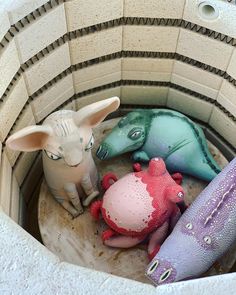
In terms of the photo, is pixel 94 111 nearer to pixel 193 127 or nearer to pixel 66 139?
pixel 66 139

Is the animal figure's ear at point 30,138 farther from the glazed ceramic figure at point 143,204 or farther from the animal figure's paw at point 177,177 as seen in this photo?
the animal figure's paw at point 177,177

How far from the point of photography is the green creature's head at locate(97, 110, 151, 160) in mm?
778

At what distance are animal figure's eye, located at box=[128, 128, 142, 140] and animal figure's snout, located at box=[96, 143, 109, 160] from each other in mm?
44

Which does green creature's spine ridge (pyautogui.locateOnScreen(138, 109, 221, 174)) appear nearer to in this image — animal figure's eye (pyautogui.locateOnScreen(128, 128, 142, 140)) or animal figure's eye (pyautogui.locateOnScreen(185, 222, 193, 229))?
animal figure's eye (pyautogui.locateOnScreen(128, 128, 142, 140))

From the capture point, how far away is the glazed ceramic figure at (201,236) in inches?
25.5

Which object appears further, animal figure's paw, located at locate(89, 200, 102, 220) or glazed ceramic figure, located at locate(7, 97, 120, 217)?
animal figure's paw, located at locate(89, 200, 102, 220)

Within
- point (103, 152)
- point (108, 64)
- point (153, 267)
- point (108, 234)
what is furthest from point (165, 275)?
point (108, 64)

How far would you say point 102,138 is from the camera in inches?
34.7

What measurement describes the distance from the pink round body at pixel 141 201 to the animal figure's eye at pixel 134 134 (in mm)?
78

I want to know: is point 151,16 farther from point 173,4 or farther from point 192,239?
point 192,239

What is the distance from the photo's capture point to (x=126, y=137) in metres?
0.78

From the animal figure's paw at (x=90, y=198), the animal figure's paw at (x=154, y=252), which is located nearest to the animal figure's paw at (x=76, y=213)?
the animal figure's paw at (x=90, y=198)

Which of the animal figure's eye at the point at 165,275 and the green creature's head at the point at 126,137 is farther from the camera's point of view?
the green creature's head at the point at 126,137

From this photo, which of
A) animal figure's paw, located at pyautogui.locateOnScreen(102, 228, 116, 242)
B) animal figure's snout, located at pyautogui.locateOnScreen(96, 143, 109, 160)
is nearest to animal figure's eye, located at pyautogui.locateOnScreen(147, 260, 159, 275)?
animal figure's paw, located at pyautogui.locateOnScreen(102, 228, 116, 242)
